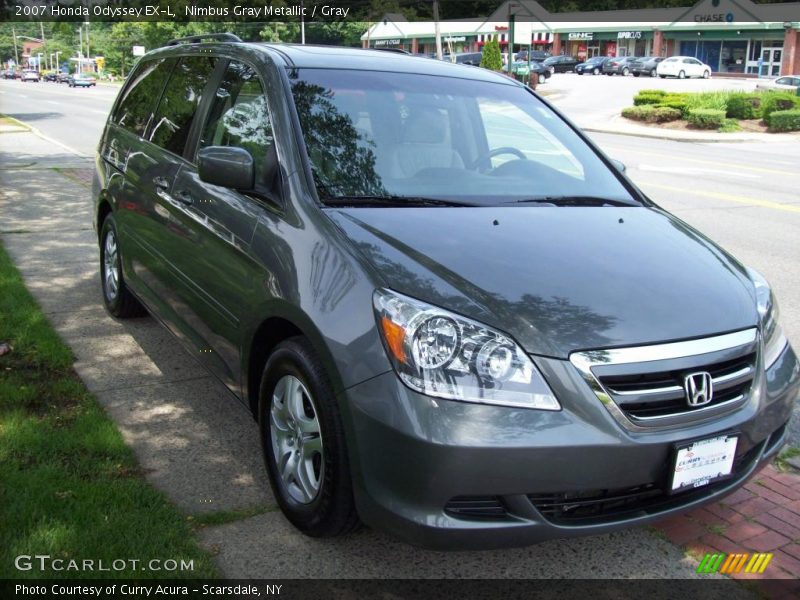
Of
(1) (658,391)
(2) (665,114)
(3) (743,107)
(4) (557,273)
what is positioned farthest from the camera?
(2) (665,114)

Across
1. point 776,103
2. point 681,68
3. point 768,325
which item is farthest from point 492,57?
point 768,325

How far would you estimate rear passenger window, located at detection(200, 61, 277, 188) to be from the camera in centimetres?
360

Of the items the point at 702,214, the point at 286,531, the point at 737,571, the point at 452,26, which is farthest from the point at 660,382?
the point at 452,26

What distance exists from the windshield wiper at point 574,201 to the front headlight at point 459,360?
3.98ft

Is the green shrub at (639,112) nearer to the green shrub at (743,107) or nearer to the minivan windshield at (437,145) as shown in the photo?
the green shrub at (743,107)

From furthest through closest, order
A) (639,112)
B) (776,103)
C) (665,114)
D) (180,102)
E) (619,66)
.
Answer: (619,66) → (639,112) → (665,114) → (776,103) → (180,102)

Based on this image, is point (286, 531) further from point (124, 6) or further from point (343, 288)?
point (124, 6)

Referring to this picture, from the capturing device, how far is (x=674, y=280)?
302 centimetres

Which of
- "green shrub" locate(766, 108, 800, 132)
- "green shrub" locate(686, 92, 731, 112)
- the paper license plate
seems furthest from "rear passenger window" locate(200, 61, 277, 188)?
"green shrub" locate(686, 92, 731, 112)

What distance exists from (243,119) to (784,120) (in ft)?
90.4

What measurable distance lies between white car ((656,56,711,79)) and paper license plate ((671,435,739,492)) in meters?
58.4

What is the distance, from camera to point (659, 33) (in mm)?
68062

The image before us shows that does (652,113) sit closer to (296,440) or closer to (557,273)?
(557,273)

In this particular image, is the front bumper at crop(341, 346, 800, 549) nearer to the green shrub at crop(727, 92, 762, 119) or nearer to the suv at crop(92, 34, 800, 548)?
the suv at crop(92, 34, 800, 548)
